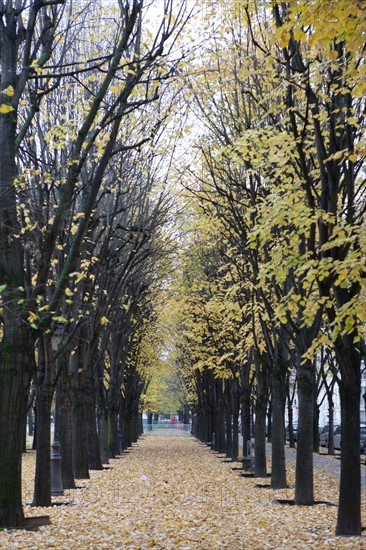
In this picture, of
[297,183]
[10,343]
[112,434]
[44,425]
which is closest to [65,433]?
[44,425]

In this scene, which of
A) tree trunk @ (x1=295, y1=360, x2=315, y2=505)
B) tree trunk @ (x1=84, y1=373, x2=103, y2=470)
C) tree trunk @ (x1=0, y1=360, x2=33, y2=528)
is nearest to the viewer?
tree trunk @ (x1=0, y1=360, x2=33, y2=528)

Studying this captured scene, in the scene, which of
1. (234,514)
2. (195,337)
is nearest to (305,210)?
(234,514)

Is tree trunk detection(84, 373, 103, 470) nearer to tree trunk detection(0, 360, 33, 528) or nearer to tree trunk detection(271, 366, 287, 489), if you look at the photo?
tree trunk detection(271, 366, 287, 489)

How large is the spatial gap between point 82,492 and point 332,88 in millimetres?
Answer: 11708

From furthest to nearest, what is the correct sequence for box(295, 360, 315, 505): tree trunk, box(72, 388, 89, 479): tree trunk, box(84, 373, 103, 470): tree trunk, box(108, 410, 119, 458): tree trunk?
box(108, 410, 119, 458): tree trunk
box(84, 373, 103, 470): tree trunk
box(72, 388, 89, 479): tree trunk
box(295, 360, 315, 505): tree trunk

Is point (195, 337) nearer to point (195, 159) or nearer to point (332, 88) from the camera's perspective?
point (195, 159)

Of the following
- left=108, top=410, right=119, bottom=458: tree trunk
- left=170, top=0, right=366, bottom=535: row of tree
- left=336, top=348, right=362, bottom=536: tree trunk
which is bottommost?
left=108, top=410, right=119, bottom=458: tree trunk

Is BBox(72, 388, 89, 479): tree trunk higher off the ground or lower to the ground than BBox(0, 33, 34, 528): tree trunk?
lower

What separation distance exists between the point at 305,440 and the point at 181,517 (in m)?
3.41

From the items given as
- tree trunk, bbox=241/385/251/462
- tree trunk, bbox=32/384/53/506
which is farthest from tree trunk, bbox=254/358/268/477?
tree trunk, bbox=32/384/53/506

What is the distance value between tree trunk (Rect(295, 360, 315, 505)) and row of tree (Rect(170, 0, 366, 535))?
2cm

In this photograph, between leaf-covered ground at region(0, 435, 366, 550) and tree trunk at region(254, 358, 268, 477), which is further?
tree trunk at region(254, 358, 268, 477)

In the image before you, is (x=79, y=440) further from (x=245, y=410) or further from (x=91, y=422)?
(x=245, y=410)

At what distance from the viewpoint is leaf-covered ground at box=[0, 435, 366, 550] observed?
1092 centimetres
